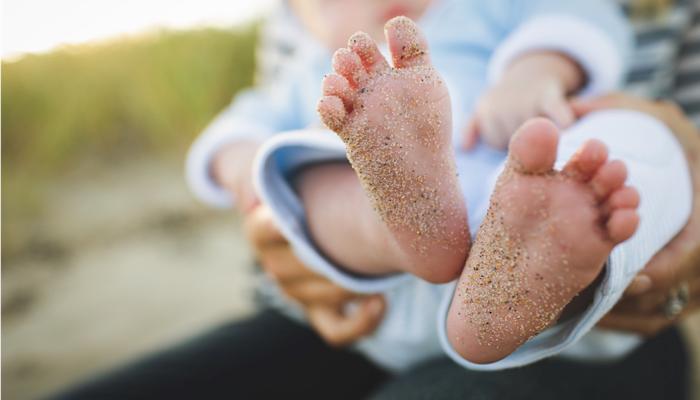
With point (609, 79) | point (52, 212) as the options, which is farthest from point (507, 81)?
point (52, 212)

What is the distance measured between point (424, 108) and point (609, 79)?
0.43 m

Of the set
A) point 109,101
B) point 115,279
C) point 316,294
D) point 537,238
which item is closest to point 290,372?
point 316,294

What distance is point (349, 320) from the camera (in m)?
0.81

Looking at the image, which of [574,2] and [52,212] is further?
[52,212]

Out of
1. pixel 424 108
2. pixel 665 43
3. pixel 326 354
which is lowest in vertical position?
pixel 326 354

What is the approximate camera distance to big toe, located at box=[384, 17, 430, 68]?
17.3 inches

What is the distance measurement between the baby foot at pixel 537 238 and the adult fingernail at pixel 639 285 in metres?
0.19

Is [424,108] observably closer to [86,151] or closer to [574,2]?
[574,2]

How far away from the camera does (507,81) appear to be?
711mm

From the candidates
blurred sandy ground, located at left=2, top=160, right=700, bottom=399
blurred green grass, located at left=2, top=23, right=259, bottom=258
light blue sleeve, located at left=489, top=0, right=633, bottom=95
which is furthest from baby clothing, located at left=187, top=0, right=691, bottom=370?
blurred green grass, located at left=2, top=23, right=259, bottom=258

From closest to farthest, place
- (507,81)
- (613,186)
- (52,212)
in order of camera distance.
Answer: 1. (613,186)
2. (507,81)
3. (52,212)

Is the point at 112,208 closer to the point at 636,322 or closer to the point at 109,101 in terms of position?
the point at 109,101

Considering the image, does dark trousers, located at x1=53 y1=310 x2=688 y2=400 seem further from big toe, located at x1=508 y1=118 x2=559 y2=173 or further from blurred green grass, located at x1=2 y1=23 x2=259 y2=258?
blurred green grass, located at x1=2 y1=23 x2=259 y2=258

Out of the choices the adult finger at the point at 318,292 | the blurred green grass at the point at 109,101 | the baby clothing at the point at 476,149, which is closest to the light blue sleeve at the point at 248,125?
the baby clothing at the point at 476,149
